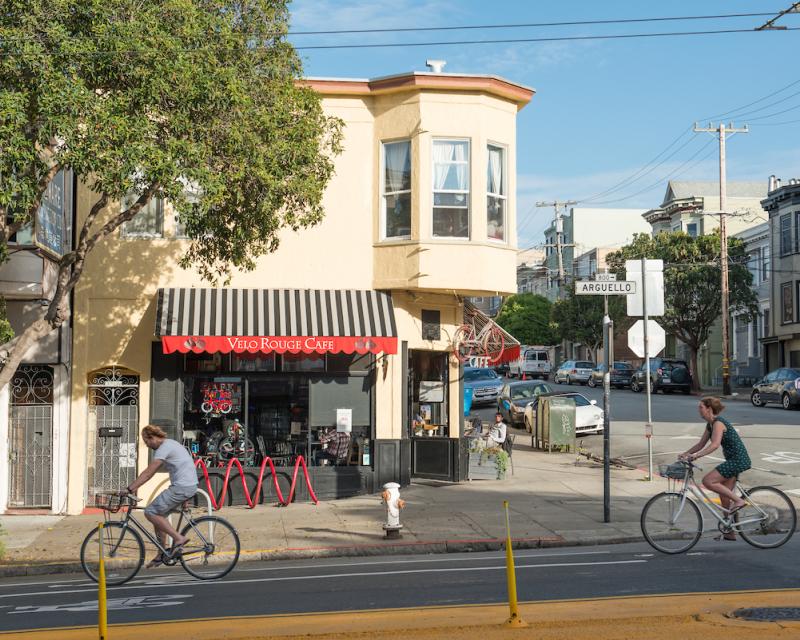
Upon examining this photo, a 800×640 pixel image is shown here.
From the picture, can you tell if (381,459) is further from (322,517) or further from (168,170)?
(168,170)

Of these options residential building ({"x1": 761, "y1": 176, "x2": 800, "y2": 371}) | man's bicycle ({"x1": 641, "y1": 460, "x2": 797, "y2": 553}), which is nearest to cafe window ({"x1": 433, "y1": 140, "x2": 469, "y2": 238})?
man's bicycle ({"x1": 641, "y1": 460, "x2": 797, "y2": 553})

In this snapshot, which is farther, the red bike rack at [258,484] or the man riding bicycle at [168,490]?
the red bike rack at [258,484]

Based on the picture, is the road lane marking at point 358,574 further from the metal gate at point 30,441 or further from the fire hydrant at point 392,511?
the metal gate at point 30,441

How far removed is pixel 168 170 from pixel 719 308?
45467mm

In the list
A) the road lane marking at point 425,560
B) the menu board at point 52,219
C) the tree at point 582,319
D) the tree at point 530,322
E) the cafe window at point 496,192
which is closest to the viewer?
the road lane marking at point 425,560

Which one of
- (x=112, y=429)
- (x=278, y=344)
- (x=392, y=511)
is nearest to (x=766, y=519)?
(x=392, y=511)

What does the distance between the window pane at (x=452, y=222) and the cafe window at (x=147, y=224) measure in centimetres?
527

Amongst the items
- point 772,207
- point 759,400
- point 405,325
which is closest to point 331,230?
point 405,325

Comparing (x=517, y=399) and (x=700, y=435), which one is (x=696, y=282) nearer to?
(x=517, y=399)

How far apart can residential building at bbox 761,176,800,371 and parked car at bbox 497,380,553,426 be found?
22855mm

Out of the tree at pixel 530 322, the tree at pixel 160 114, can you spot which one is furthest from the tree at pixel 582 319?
the tree at pixel 160 114

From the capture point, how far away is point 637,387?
174ft

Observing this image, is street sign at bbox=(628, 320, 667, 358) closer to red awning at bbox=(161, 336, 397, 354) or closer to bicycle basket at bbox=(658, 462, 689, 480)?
red awning at bbox=(161, 336, 397, 354)

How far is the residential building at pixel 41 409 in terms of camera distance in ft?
59.8
